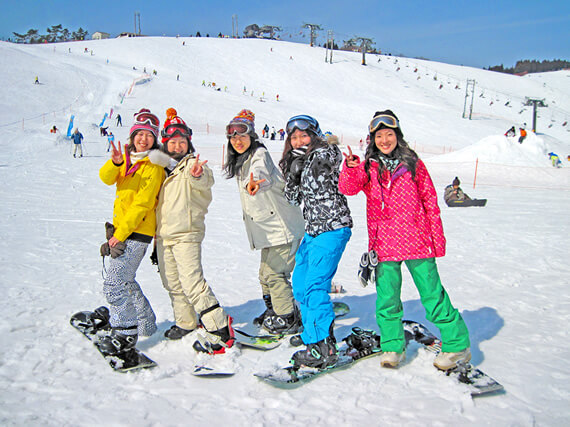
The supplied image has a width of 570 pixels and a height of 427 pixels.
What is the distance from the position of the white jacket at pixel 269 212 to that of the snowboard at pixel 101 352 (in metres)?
1.29

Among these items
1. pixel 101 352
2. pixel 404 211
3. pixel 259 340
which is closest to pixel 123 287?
pixel 101 352

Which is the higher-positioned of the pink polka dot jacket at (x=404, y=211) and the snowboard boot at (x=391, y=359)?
the pink polka dot jacket at (x=404, y=211)

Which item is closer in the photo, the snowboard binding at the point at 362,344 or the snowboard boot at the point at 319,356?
the snowboard boot at the point at 319,356

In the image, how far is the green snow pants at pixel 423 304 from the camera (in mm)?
3117

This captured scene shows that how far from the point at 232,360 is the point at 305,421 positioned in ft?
3.05

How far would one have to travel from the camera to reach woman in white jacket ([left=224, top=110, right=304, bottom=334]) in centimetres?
371

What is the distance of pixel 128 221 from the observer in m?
3.31

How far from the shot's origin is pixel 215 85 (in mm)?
49875

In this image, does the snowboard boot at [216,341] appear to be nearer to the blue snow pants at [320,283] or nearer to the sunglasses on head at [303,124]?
the blue snow pants at [320,283]

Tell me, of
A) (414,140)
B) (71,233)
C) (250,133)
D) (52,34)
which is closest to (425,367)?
(250,133)

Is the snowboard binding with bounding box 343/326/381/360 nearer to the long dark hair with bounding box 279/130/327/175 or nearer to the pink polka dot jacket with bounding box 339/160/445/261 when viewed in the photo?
the pink polka dot jacket with bounding box 339/160/445/261

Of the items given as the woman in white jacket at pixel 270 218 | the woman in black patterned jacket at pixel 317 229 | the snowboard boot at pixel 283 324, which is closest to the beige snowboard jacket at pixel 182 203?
the woman in white jacket at pixel 270 218

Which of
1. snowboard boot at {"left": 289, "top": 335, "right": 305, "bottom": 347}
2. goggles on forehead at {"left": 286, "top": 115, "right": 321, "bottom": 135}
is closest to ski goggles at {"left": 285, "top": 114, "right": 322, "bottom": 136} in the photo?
goggles on forehead at {"left": 286, "top": 115, "right": 321, "bottom": 135}

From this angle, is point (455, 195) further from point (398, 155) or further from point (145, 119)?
point (145, 119)
